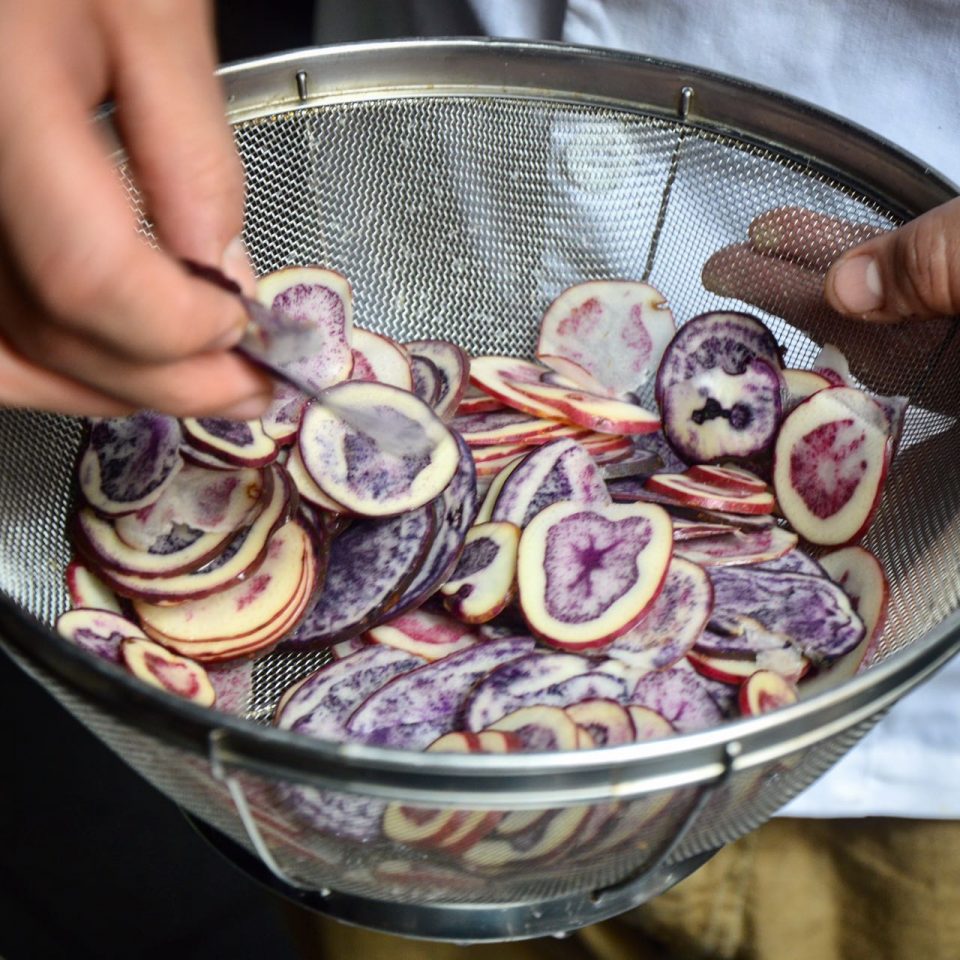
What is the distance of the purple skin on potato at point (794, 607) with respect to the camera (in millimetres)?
683

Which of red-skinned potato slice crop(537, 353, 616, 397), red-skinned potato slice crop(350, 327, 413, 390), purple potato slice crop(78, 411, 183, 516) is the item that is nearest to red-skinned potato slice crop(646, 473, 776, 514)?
red-skinned potato slice crop(537, 353, 616, 397)

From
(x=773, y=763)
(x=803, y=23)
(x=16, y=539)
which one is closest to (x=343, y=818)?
(x=773, y=763)

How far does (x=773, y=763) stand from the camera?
0.48 metres

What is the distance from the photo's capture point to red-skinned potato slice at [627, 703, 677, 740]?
23.8 inches

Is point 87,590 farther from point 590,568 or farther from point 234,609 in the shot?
point 590,568

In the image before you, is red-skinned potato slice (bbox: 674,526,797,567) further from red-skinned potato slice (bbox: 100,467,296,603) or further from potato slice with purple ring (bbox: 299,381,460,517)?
red-skinned potato slice (bbox: 100,467,296,603)

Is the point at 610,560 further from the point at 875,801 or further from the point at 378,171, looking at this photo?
the point at 378,171

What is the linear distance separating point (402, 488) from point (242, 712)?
19cm

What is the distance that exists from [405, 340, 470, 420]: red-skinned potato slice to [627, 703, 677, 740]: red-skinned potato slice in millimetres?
294

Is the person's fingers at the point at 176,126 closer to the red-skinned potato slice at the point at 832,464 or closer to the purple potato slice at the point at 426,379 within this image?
the purple potato slice at the point at 426,379

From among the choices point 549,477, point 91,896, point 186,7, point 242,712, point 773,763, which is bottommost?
point 91,896

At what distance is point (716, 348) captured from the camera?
83 centimetres

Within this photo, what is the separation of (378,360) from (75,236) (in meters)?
0.47

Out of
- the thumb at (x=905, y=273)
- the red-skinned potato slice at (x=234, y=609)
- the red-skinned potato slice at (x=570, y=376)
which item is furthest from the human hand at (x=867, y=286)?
the red-skinned potato slice at (x=234, y=609)
